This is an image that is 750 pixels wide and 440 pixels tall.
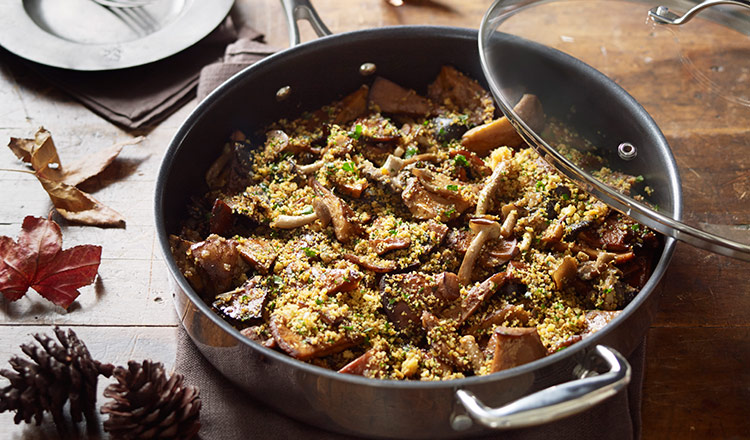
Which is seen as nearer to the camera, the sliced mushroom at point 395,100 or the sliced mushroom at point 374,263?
the sliced mushroom at point 374,263

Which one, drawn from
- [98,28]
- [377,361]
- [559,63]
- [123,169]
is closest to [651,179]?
[559,63]

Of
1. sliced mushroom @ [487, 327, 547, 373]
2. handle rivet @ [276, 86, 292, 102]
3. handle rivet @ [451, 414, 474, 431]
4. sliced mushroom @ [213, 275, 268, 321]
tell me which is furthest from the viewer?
handle rivet @ [276, 86, 292, 102]

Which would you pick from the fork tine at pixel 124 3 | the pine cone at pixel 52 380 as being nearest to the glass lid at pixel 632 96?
the pine cone at pixel 52 380

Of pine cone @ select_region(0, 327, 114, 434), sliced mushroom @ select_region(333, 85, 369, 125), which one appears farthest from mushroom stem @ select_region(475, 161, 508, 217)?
pine cone @ select_region(0, 327, 114, 434)

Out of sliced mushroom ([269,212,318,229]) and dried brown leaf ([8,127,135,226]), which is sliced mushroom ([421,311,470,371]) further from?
dried brown leaf ([8,127,135,226])

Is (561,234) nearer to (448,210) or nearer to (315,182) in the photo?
(448,210)

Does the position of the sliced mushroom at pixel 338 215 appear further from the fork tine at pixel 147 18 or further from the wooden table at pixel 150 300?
the fork tine at pixel 147 18

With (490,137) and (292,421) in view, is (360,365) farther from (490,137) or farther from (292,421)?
(490,137)
